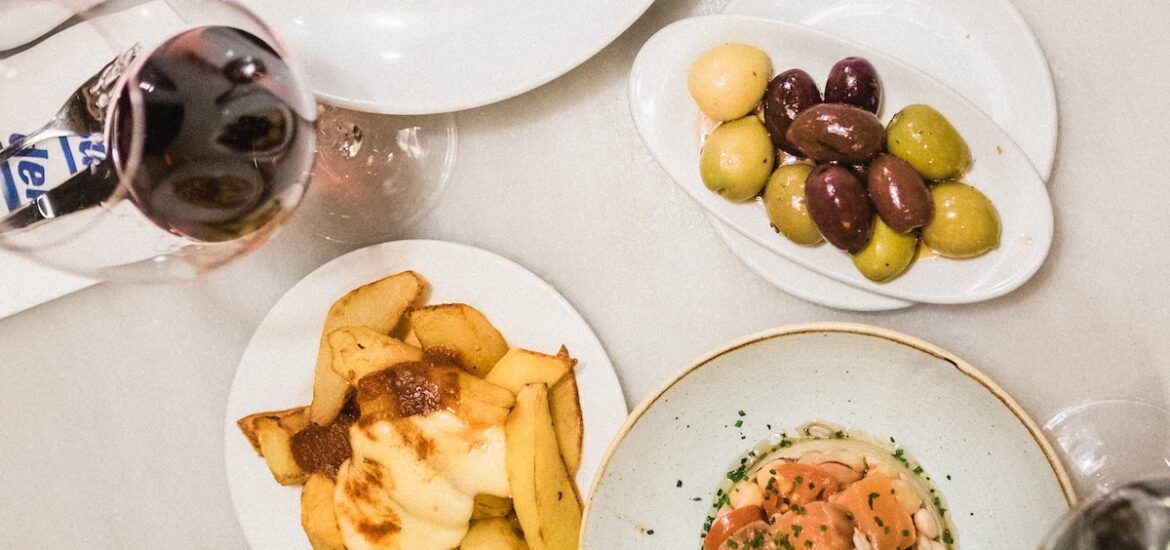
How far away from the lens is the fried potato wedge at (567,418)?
91 cm

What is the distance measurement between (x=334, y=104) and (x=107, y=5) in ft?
0.76

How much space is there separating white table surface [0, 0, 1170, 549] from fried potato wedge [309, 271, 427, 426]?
0.36ft

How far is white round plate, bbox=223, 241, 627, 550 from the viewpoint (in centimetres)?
93

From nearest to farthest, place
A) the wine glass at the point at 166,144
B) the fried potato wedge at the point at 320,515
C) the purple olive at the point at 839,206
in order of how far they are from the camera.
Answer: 1. the wine glass at the point at 166,144
2. the purple olive at the point at 839,206
3. the fried potato wedge at the point at 320,515

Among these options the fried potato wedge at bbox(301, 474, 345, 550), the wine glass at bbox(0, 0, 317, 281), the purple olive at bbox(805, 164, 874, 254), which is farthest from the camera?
the fried potato wedge at bbox(301, 474, 345, 550)

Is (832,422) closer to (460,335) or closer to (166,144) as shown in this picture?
(460,335)

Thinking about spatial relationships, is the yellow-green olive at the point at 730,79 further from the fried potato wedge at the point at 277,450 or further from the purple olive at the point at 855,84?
the fried potato wedge at the point at 277,450

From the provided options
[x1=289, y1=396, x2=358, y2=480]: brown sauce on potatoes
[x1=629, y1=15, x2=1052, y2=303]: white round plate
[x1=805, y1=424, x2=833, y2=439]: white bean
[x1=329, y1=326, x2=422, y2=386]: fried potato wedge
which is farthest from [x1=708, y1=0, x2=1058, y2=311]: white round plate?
[x1=289, y1=396, x2=358, y2=480]: brown sauce on potatoes

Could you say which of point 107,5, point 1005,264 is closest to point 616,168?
point 1005,264

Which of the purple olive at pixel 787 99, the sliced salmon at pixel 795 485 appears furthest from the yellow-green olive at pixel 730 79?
the sliced salmon at pixel 795 485

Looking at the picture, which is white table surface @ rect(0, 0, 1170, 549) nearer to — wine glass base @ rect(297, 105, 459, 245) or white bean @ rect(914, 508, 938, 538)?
wine glass base @ rect(297, 105, 459, 245)

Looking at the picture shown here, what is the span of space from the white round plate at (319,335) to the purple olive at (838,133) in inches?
11.4

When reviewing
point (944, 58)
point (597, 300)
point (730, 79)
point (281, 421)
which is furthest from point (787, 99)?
point (281, 421)

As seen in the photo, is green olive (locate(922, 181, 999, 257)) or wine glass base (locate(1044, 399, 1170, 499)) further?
wine glass base (locate(1044, 399, 1170, 499))
